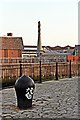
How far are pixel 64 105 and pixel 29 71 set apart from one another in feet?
34.6

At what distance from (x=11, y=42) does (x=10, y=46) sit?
2.46 ft

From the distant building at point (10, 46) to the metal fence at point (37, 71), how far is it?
29.8 meters

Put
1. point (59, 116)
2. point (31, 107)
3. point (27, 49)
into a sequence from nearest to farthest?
point (59, 116) → point (31, 107) → point (27, 49)

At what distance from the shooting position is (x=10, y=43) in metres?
54.8

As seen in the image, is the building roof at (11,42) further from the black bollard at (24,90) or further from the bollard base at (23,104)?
the black bollard at (24,90)

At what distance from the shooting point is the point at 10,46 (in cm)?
5462

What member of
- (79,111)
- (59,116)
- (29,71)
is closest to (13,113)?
(59,116)

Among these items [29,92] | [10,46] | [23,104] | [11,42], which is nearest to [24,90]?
[29,92]

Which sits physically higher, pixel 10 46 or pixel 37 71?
pixel 10 46

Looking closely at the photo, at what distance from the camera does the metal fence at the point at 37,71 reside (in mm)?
17453

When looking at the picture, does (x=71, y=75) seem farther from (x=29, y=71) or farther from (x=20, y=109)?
(x=20, y=109)

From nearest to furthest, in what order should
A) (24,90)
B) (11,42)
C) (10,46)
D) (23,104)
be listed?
(24,90)
(23,104)
(10,46)
(11,42)

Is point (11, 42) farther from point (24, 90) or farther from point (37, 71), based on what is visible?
point (24, 90)

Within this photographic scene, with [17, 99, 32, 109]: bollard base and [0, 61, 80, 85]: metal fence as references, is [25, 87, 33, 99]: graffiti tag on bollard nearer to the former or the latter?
[17, 99, 32, 109]: bollard base
